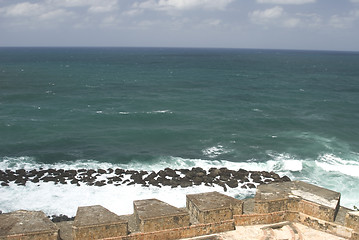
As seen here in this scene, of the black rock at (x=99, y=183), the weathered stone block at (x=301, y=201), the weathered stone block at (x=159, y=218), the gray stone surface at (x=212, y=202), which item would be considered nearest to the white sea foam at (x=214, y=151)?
the black rock at (x=99, y=183)

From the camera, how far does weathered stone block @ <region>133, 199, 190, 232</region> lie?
13453mm

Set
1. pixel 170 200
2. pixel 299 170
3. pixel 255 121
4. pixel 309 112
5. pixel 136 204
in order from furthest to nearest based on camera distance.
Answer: pixel 309 112
pixel 255 121
pixel 299 170
pixel 170 200
pixel 136 204

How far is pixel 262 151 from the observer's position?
133ft

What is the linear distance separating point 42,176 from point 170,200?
13.1 meters

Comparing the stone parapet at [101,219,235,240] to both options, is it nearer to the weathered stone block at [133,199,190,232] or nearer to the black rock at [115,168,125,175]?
the weathered stone block at [133,199,190,232]

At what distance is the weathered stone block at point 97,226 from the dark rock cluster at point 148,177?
17179 millimetres

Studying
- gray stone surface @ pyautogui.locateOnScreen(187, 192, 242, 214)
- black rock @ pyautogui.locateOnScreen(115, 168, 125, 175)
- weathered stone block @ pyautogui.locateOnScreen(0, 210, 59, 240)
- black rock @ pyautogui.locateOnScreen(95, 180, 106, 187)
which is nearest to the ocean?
black rock @ pyautogui.locateOnScreen(95, 180, 106, 187)

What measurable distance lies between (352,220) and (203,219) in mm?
6188

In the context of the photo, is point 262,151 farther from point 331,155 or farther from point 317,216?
point 317,216

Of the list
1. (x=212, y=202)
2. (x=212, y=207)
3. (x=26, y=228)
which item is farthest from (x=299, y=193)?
(x=26, y=228)

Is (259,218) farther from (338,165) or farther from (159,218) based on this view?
(338,165)

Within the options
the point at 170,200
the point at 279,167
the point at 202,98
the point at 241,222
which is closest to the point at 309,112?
the point at 202,98

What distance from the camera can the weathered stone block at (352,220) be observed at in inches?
548

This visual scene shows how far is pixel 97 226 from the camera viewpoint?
12812 millimetres
